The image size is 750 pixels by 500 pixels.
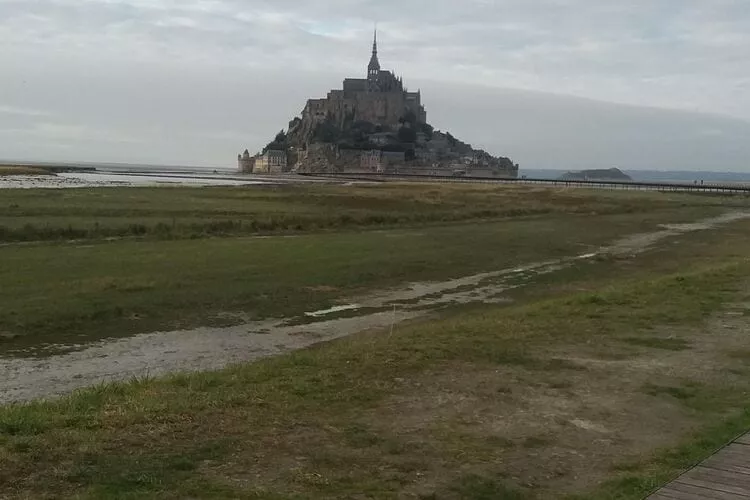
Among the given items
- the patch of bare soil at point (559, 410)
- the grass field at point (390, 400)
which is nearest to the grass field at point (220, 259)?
the grass field at point (390, 400)

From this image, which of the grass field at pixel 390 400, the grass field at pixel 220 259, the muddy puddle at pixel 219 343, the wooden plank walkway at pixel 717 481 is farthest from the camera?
the grass field at pixel 220 259

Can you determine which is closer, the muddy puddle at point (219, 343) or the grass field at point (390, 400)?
the grass field at point (390, 400)

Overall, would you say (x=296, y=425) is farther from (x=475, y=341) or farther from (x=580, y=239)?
(x=580, y=239)

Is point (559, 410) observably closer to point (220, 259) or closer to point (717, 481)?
point (717, 481)

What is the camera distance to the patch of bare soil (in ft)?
21.7

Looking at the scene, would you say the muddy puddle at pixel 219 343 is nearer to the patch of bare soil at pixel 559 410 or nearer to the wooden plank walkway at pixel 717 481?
the patch of bare soil at pixel 559 410

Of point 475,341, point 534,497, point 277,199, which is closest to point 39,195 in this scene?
point 277,199

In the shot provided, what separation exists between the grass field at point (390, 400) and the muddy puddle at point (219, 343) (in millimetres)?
913

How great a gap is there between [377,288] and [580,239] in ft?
63.3

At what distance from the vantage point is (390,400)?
28.1ft

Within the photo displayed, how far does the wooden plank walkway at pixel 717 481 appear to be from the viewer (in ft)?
17.3

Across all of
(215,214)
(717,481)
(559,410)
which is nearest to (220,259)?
(559,410)

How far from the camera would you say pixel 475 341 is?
1196cm

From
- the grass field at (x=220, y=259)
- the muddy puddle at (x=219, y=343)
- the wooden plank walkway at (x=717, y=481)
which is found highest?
the wooden plank walkway at (x=717, y=481)
